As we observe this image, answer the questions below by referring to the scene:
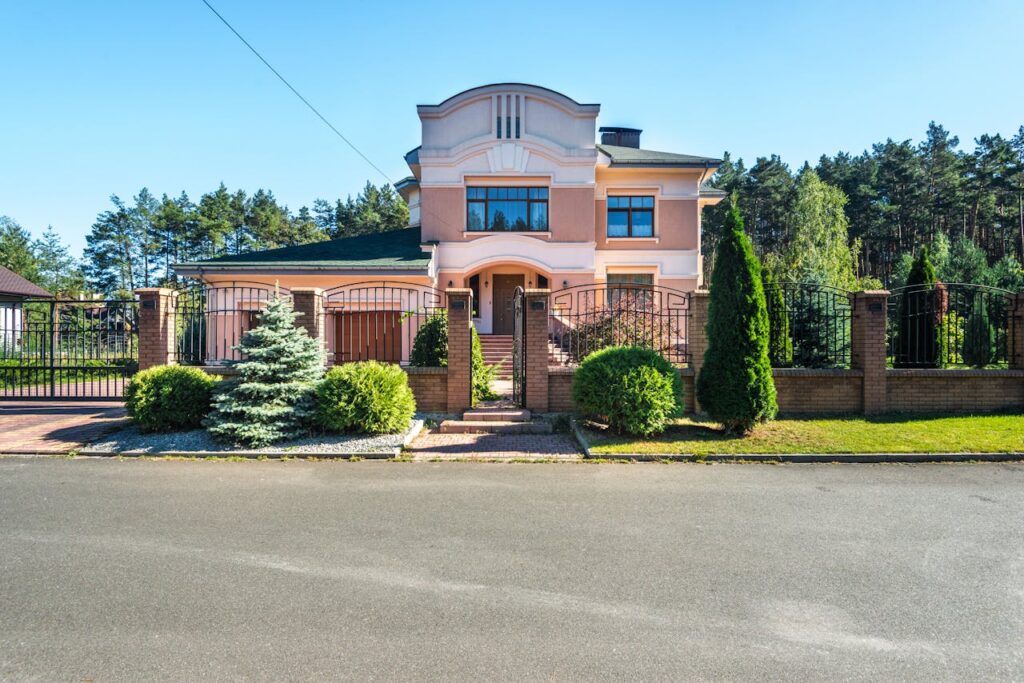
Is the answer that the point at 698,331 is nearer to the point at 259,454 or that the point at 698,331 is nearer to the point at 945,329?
the point at 945,329

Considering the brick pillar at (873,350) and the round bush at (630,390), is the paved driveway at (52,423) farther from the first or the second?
the brick pillar at (873,350)

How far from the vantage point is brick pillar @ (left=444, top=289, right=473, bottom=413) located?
11.7 metres

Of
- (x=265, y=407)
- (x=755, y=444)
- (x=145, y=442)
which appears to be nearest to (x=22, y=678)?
(x=265, y=407)

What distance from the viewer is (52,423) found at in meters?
11.5

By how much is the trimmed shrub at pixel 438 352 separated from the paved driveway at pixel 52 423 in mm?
5633

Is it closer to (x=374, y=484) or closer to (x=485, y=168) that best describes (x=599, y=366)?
(x=374, y=484)

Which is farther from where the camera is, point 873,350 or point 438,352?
point 438,352

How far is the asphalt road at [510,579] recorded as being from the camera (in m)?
3.37

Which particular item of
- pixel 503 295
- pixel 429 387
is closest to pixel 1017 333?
pixel 429 387

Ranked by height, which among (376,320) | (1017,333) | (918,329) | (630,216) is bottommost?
(1017,333)

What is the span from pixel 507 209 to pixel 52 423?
15.7 meters

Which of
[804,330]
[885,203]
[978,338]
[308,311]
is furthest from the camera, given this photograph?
[885,203]

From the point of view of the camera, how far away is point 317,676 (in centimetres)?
319

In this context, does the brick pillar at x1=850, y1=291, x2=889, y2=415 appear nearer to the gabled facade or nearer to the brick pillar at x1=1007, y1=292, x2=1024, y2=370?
the brick pillar at x1=1007, y1=292, x2=1024, y2=370
